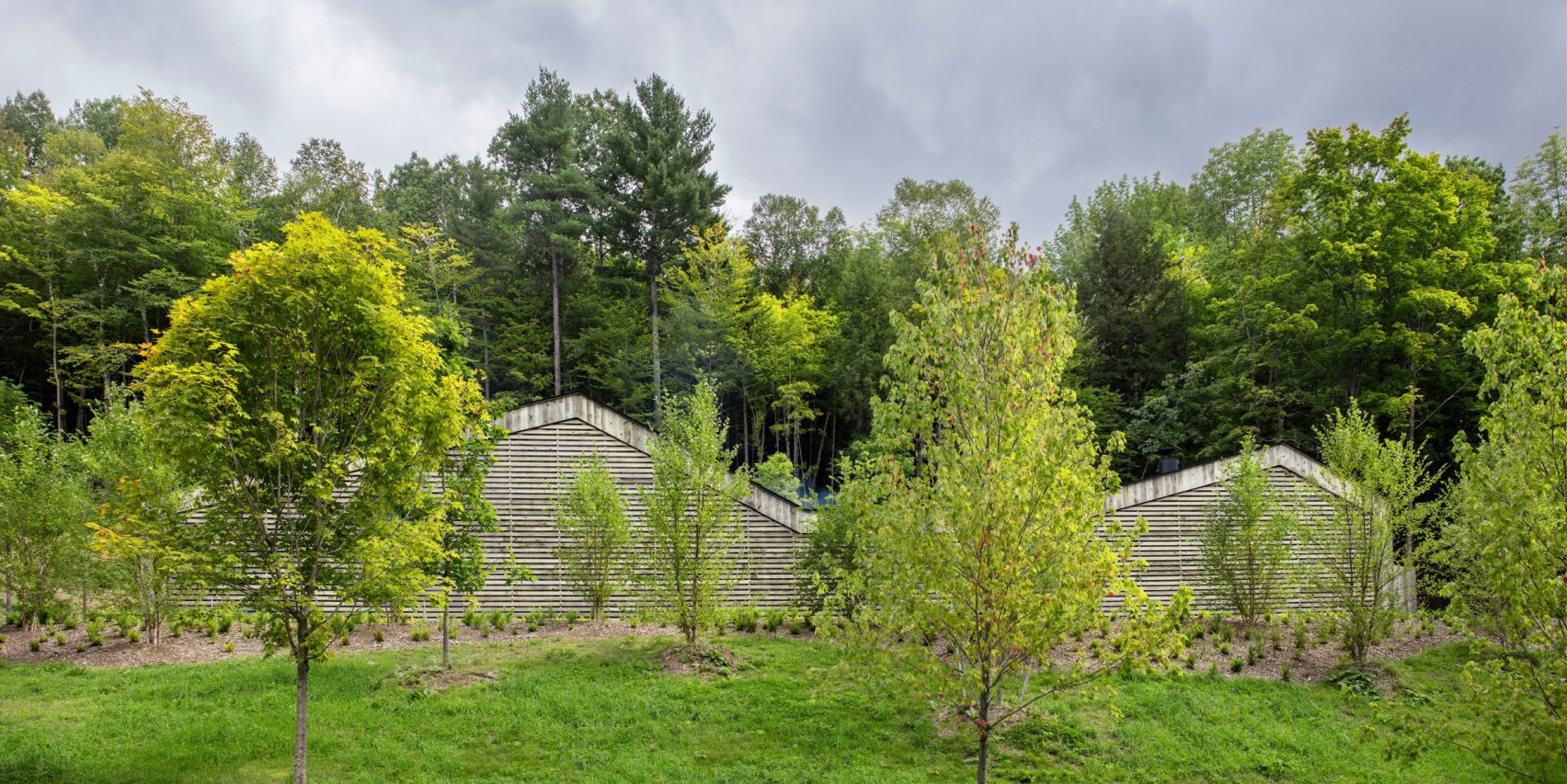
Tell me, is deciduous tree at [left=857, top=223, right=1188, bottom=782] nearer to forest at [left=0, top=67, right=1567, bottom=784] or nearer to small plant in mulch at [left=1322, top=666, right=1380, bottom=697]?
forest at [left=0, top=67, right=1567, bottom=784]

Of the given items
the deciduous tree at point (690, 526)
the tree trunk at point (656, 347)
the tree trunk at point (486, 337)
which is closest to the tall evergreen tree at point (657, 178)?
the tree trunk at point (656, 347)

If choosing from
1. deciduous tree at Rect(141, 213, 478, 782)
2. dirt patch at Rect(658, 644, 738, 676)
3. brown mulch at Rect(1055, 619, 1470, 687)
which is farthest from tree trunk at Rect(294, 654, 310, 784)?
brown mulch at Rect(1055, 619, 1470, 687)

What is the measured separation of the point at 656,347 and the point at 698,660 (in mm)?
17167

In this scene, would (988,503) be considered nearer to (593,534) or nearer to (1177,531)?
(593,534)

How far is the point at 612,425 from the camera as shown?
1656 centimetres

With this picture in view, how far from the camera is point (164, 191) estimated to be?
91.5 feet

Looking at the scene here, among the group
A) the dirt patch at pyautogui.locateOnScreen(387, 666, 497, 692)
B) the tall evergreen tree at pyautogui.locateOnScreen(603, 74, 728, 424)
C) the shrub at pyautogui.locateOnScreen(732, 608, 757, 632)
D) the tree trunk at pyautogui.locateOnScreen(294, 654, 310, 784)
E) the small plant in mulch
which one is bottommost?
the small plant in mulch

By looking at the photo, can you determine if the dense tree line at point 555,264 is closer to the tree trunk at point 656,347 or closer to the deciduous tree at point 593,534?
the tree trunk at point 656,347

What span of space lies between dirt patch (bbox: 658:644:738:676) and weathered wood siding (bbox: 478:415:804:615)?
10.8 ft

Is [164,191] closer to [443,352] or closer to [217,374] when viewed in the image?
[443,352]

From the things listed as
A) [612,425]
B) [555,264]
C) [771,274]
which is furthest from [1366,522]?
[555,264]

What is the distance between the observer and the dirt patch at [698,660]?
11914 mm

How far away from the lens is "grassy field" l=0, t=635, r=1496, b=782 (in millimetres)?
8711

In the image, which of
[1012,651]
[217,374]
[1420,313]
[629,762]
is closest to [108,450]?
[217,374]
